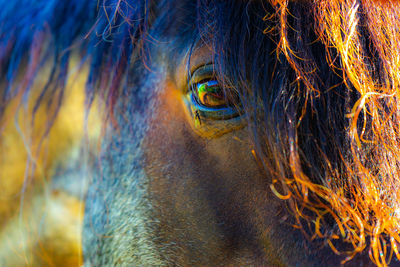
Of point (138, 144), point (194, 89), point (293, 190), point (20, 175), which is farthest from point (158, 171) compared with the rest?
point (20, 175)

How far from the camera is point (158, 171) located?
881mm

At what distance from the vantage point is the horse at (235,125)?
0.62 metres

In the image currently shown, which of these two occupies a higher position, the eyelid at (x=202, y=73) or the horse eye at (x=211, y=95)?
the eyelid at (x=202, y=73)

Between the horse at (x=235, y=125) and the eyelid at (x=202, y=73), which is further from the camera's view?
the eyelid at (x=202, y=73)

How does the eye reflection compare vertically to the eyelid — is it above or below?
below

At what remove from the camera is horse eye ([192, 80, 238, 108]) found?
0.79 m

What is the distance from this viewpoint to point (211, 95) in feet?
2.61

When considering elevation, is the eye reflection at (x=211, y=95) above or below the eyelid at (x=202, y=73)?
below

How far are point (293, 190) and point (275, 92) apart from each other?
0.18 meters

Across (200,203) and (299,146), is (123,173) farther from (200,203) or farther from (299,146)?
(299,146)

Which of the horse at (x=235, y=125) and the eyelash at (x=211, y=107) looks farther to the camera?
the eyelash at (x=211, y=107)

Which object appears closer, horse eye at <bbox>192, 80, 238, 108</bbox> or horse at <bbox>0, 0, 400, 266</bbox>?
horse at <bbox>0, 0, 400, 266</bbox>

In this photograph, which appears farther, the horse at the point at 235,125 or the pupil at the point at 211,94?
the pupil at the point at 211,94

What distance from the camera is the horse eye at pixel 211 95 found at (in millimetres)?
785
